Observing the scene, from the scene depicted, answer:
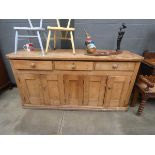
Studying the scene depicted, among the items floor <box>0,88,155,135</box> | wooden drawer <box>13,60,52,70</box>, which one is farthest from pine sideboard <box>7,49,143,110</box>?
floor <box>0,88,155,135</box>

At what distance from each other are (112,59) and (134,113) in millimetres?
955

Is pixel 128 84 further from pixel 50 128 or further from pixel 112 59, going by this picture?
pixel 50 128

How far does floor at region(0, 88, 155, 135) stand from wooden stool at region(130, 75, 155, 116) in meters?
0.16

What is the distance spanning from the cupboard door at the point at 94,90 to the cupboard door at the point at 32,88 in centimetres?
66

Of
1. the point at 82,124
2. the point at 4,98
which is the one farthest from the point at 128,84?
the point at 4,98

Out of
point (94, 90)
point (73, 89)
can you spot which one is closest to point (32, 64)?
point (73, 89)

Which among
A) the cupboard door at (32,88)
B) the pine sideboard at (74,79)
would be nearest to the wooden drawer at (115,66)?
the pine sideboard at (74,79)

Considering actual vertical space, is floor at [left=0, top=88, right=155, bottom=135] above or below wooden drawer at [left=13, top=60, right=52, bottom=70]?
below

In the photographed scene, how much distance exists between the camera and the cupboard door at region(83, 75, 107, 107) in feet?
5.47

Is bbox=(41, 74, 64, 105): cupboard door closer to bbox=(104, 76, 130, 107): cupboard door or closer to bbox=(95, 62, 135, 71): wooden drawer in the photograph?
bbox=(95, 62, 135, 71): wooden drawer

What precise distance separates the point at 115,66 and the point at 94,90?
1.47 ft

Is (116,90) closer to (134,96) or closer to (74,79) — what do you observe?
(134,96)

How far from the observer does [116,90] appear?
1.75 meters

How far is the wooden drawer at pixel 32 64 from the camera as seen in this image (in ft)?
5.18
